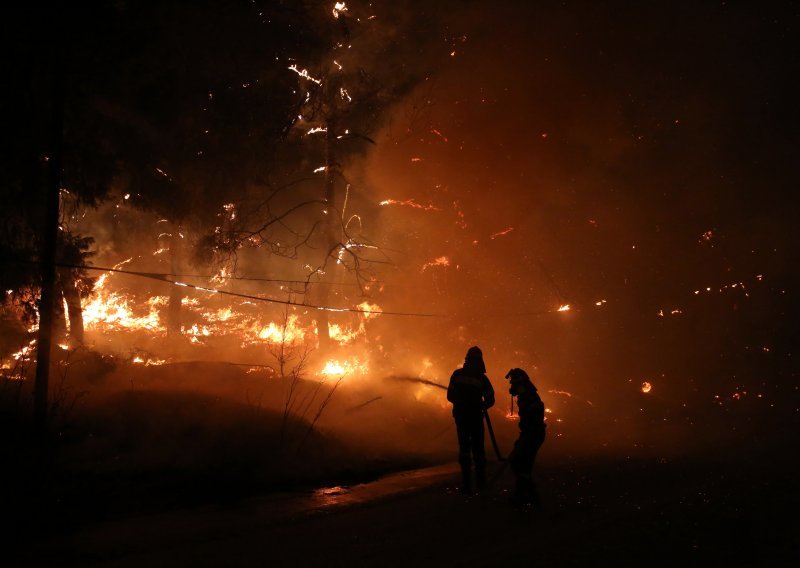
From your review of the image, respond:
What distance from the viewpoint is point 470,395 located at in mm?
7449

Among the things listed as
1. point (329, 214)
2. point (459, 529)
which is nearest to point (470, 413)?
point (459, 529)

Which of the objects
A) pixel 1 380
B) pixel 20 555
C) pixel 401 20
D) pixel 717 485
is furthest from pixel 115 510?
pixel 401 20

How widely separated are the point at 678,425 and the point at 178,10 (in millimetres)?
17369

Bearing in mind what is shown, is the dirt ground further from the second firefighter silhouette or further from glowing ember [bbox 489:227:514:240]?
glowing ember [bbox 489:227:514:240]

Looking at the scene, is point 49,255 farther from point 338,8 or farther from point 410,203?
point 410,203

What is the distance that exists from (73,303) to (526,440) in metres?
13.4

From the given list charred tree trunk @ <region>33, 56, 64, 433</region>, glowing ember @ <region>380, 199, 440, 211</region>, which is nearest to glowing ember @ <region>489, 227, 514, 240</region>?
glowing ember @ <region>380, 199, 440, 211</region>

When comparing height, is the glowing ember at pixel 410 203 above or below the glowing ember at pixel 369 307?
above

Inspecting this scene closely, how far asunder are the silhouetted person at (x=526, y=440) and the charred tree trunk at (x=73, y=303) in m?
10.5

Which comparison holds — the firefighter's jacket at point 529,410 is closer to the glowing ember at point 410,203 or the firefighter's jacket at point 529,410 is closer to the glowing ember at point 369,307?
the glowing ember at point 369,307

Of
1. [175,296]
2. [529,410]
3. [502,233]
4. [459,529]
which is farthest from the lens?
[175,296]

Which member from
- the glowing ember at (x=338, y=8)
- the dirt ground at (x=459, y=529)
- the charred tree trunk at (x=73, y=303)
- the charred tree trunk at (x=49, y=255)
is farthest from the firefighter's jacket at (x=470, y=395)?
the glowing ember at (x=338, y=8)

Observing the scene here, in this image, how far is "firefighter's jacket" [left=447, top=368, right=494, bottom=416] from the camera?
7445 mm

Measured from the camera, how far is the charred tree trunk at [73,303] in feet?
42.2
